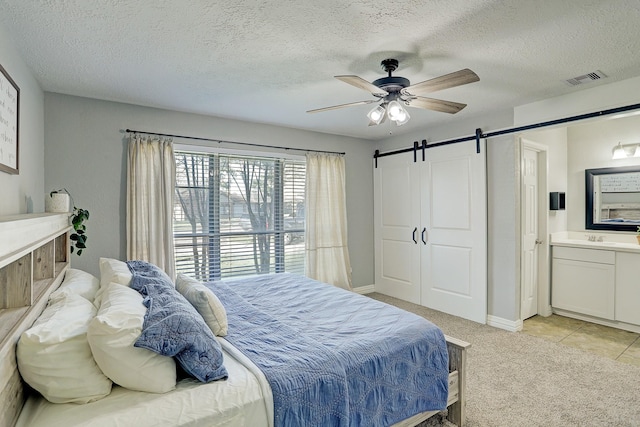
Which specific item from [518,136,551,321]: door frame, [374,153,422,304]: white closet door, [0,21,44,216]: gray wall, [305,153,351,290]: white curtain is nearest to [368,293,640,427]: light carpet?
[518,136,551,321]: door frame

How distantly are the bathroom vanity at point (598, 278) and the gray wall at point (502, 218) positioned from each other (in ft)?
3.32

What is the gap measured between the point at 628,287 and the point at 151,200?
204 inches

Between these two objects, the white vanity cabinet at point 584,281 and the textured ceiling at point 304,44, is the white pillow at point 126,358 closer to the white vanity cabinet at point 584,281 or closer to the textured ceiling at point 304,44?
the textured ceiling at point 304,44

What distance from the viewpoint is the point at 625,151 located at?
4.09 m

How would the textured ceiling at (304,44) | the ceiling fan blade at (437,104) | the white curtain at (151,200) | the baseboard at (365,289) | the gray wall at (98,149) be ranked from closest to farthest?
the textured ceiling at (304,44) < the ceiling fan blade at (437,104) < the gray wall at (98,149) < the white curtain at (151,200) < the baseboard at (365,289)

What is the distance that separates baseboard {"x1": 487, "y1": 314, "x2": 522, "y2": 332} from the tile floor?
106 millimetres

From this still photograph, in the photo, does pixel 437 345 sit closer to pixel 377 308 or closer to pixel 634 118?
pixel 377 308

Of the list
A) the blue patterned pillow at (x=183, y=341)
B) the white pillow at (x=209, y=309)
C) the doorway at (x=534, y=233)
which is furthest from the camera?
the doorway at (x=534, y=233)

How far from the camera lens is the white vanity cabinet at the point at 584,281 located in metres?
3.84

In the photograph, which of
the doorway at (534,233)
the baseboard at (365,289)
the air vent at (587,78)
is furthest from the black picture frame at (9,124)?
the doorway at (534,233)

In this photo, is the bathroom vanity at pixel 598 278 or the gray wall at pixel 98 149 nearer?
the gray wall at pixel 98 149

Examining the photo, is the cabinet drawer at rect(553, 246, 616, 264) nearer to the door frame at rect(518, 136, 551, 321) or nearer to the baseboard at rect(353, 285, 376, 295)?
the door frame at rect(518, 136, 551, 321)

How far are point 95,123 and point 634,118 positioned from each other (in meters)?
5.98

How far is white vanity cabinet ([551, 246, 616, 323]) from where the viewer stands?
384 cm
